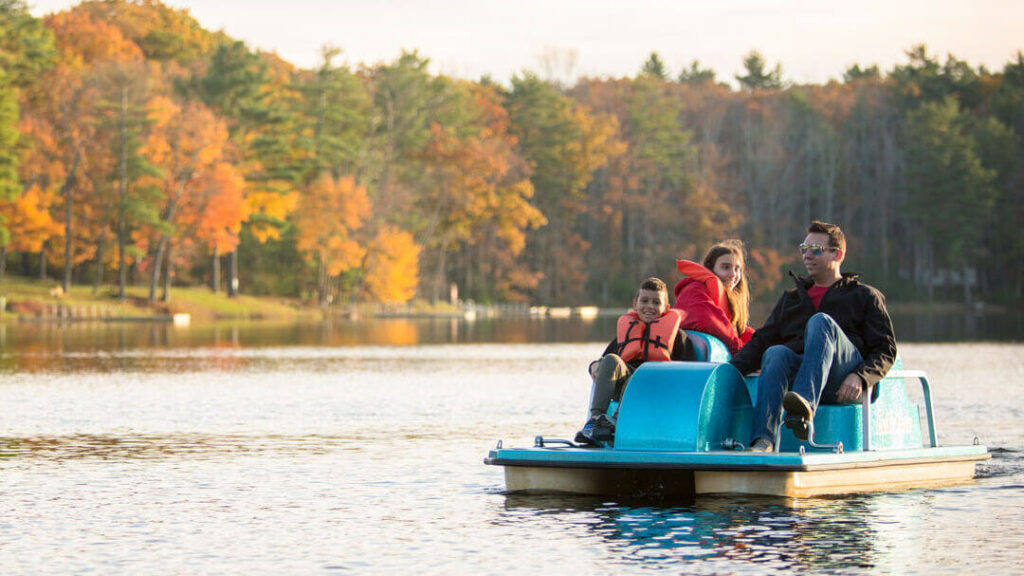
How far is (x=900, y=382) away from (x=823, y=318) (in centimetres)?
177

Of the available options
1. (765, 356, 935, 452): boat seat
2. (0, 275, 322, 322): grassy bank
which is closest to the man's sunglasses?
(765, 356, 935, 452): boat seat

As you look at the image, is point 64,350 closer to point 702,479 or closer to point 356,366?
point 356,366

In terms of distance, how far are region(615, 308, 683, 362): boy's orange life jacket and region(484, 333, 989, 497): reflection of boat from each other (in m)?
0.36

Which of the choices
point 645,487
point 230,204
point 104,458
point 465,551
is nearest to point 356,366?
point 104,458

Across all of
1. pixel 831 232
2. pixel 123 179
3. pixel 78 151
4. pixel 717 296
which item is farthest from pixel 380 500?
pixel 78 151

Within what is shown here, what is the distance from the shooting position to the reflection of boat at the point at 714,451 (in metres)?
12.9

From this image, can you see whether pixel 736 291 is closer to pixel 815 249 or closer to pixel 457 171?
pixel 815 249

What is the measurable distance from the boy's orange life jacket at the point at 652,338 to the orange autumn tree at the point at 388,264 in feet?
264

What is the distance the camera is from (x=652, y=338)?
14.1m

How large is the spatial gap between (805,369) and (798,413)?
43cm

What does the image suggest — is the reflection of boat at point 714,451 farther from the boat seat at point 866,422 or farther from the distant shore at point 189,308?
the distant shore at point 189,308

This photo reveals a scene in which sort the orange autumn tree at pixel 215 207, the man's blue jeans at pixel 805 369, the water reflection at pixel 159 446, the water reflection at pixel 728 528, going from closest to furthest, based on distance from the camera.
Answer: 1. the water reflection at pixel 728 528
2. the man's blue jeans at pixel 805 369
3. the water reflection at pixel 159 446
4. the orange autumn tree at pixel 215 207

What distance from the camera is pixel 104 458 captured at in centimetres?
1786

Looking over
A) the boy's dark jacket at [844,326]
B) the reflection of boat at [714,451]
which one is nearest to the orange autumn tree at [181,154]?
the reflection of boat at [714,451]
